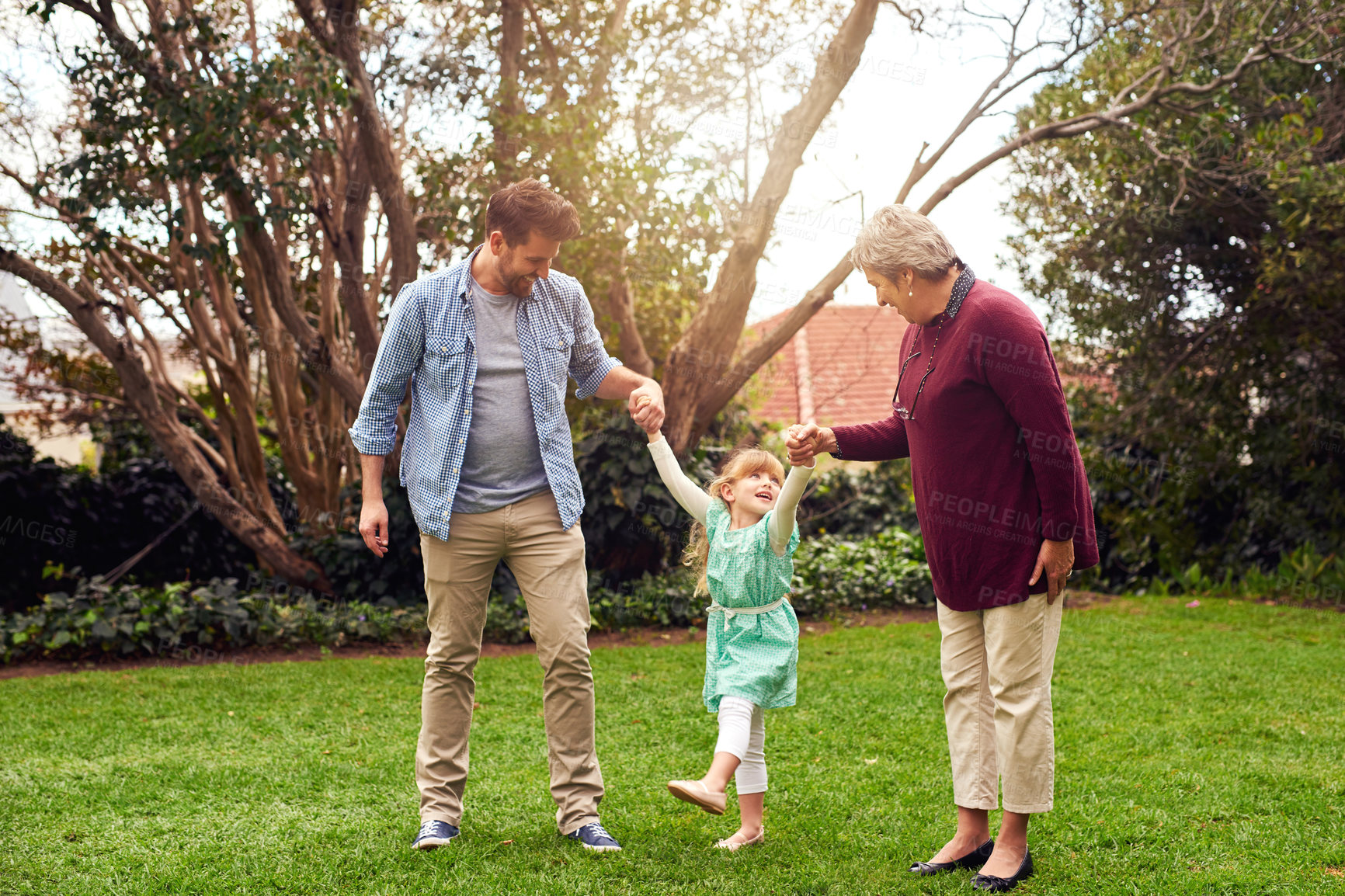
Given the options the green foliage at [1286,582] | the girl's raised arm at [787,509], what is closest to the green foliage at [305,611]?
the green foliage at [1286,582]

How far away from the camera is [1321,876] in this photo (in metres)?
2.85

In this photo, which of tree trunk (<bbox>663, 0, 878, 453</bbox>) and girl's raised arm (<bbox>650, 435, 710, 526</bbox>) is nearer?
girl's raised arm (<bbox>650, 435, 710, 526</bbox>)

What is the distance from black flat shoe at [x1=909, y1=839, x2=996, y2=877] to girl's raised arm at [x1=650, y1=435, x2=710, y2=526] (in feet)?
3.84

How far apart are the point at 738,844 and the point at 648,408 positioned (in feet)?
4.30

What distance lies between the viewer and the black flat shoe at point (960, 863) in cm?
291

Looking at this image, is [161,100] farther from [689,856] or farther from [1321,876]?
[1321,876]

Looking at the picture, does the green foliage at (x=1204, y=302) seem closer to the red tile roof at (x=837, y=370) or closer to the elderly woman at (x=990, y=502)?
the red tile roof at (x=837, y=370)

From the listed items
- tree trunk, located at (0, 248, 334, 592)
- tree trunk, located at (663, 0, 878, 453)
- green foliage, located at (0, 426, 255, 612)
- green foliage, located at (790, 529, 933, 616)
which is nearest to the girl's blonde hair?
tree trunk, located at (663, 0, 878, 453)

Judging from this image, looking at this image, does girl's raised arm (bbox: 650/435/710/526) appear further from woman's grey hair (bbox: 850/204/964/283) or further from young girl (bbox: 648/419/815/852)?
woman's grey hair (bbox: 850/204/964/283)

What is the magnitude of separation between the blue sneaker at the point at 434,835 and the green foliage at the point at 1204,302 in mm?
6317

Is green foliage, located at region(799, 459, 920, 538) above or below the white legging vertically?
above

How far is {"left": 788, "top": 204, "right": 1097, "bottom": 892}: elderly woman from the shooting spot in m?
2.64

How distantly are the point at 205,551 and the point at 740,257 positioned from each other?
616 cm

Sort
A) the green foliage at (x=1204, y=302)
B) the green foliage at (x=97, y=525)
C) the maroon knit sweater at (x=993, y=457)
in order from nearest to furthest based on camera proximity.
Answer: the maroon knit sweater at (x=993, y=457)
the green foliage at (x=1204, y=302)
the green foliage at (x=97, y=525)
